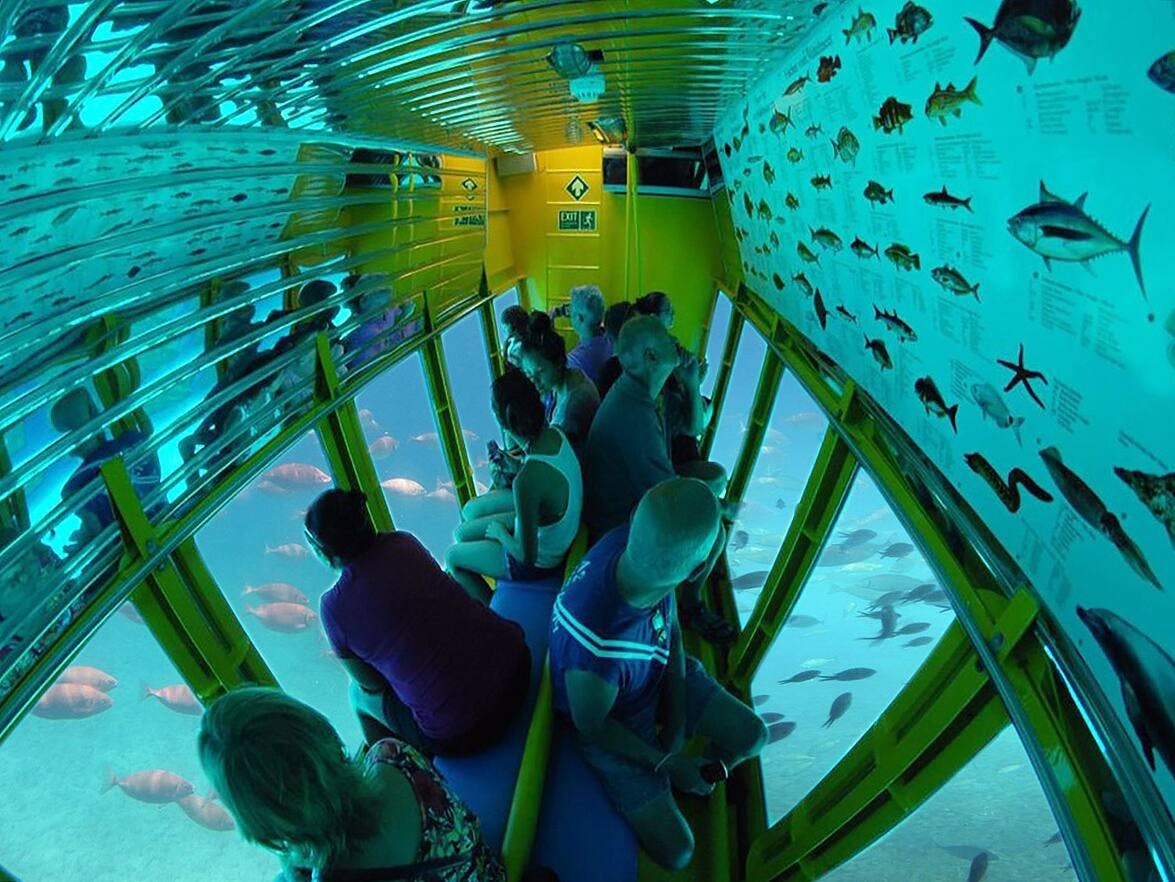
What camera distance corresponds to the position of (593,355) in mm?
4527

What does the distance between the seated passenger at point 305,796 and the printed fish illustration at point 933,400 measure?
4.97ft

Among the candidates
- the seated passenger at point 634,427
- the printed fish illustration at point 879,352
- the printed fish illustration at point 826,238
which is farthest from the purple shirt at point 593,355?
the printed fish illustration at point 879,352

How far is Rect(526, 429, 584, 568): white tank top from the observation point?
2621mm

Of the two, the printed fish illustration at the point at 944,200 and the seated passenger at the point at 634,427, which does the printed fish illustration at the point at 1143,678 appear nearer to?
the printed fish illustration at the point at 944,200

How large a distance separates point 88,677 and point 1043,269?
2.44 metres

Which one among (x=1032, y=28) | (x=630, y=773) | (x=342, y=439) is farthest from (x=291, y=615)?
(x=1032, y=28)

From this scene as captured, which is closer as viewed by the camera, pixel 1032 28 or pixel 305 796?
pixel 1032 28

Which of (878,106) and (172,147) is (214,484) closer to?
(172,147)

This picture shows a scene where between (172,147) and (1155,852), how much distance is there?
219 cm

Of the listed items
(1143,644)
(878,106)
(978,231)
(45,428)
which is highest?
(878,106)

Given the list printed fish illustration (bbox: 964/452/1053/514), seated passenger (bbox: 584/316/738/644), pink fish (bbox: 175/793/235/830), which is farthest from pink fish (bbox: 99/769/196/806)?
printed fish illustration (bbox: 964/452/1053/514)

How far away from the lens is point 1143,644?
987 millimetres

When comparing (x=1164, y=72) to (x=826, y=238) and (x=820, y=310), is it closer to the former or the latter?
(x=826, y=238)

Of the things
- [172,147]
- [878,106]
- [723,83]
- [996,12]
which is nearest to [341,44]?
[172,147]
